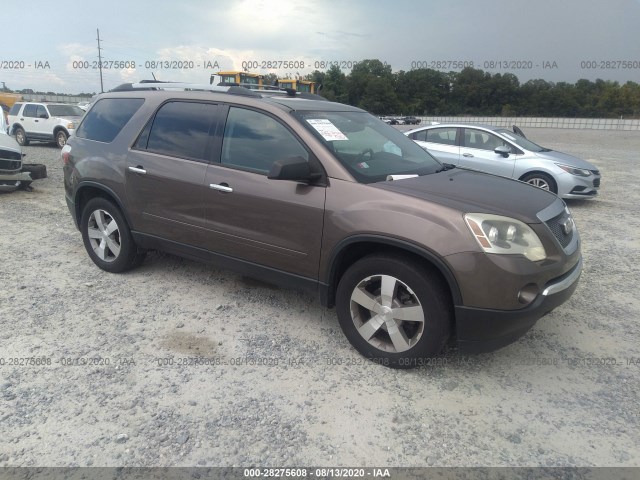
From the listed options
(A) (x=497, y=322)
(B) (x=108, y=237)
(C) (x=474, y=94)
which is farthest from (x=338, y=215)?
(C) (x=474, y=94)

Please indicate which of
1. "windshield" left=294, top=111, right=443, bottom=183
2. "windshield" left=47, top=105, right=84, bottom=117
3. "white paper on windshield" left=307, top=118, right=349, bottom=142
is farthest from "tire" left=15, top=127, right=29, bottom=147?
"white paper on windshield" left=307, top=118, right=349, bottom=142

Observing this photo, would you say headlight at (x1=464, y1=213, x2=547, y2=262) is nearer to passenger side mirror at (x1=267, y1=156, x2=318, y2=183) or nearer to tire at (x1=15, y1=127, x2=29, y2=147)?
passenger side mirror at (x1=267, y1=156, x2=318, y2=183)

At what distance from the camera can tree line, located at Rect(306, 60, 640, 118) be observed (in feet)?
188

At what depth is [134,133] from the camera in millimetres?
4375

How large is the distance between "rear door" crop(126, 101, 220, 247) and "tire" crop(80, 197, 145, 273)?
28 cm

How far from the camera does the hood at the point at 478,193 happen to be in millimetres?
2955

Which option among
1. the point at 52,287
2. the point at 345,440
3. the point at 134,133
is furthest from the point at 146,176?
the point at 345,440

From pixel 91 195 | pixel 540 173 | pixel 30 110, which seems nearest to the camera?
pixel 91 195

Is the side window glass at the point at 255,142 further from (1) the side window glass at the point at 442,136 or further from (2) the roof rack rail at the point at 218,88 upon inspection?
(1) the side window glass at the point at 442,136

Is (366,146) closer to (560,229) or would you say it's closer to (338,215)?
(338,215)

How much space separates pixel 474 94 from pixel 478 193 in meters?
68.6

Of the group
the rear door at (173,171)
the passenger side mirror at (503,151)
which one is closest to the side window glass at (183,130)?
the rear door at (173,171)

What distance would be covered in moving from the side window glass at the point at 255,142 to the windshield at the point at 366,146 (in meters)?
0.19

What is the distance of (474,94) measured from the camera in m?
65.4
